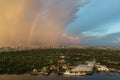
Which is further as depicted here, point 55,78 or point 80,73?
point 80,73

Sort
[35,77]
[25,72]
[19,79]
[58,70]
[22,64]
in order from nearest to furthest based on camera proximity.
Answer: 1. [19,79]
2. [35,77]
3. [25,72]
4. [58,70]
5. [22,64]

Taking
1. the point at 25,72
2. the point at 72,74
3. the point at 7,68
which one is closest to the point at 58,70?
the point at 72,74

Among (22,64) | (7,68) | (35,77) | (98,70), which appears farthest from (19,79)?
(98,70)

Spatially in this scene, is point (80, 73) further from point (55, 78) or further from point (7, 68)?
point (7, 68)

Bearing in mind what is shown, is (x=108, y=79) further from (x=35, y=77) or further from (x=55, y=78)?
(x=35, y=77)

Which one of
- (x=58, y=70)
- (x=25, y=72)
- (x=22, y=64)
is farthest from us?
(x=22, y=64)

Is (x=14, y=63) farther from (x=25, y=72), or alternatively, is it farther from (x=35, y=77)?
(x=35, y=77)

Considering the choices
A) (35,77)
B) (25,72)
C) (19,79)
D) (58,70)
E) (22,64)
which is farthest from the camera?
(22,64)

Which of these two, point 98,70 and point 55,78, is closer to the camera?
point 55,78
